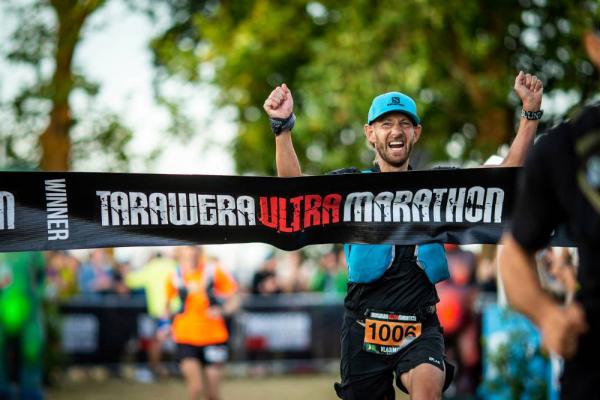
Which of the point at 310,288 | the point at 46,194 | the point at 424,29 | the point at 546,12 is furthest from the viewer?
the point at 310,288

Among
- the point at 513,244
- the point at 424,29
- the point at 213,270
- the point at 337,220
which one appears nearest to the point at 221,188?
the point at 337,220

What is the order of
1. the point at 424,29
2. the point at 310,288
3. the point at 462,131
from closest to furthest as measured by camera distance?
the point at 424,29 < the point at 462,131 < the point at 310,288

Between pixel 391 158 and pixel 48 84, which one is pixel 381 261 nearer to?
pixel 391 158

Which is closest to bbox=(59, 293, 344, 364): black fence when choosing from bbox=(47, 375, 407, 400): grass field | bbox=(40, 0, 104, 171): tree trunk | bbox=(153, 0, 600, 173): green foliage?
bbox=(47, 375, 407, 400): grass field

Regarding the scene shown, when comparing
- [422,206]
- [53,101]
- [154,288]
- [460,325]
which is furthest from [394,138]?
[53,101]

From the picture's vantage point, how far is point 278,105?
250 inches

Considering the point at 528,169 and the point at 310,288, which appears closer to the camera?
the point at 528,169

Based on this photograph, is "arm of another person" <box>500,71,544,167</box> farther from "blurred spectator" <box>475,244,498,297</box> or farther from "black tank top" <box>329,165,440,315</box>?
"blurred spectator" <box>475,244,498,297</box>

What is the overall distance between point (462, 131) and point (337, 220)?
42.1 ft

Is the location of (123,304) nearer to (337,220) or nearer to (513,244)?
(337,220)

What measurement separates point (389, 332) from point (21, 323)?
934 cm

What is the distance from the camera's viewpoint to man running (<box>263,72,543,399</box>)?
633 centimetres

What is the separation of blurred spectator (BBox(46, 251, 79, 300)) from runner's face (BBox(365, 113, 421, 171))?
12159 millimetres

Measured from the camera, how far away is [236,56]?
22391mm
